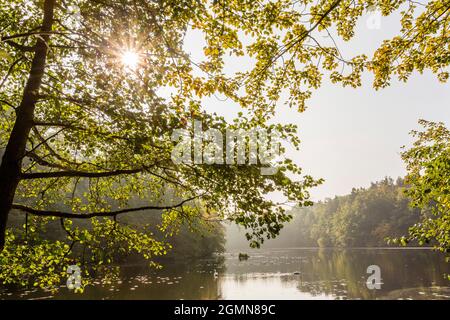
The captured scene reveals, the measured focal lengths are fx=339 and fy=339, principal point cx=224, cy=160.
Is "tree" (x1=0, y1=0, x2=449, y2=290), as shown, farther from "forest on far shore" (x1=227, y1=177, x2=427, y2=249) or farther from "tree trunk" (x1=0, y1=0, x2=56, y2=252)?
"forest on far shore" (x1=227, y1=177, x2=427, y2=249)

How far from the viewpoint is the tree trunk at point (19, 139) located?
7.20 m

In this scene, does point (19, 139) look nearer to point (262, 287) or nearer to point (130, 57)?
point (130, 57)

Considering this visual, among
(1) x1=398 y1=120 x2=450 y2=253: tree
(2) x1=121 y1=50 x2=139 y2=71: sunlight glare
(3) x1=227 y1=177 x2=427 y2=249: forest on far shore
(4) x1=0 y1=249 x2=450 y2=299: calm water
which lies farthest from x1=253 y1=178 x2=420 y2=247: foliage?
(2) x1=121 y1=50 x2=139 y2=71: sunlight glare

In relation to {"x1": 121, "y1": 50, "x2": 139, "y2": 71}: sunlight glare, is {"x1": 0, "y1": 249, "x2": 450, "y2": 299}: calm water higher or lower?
lower

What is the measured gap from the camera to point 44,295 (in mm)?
30281

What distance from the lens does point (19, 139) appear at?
7676mm

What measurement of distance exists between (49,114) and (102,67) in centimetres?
261

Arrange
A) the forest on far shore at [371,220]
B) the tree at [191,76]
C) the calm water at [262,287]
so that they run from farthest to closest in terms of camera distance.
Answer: the forest on far shore at [371,220] < the calm water at [262,287] < the tree at [191,76]

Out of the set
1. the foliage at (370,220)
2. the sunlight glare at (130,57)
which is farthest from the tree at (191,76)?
the foliage at (370,220)

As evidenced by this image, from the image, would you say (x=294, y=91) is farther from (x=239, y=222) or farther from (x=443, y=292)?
(x=443, y=292)

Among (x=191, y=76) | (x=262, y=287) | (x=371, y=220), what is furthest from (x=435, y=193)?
(x=371, y=220)

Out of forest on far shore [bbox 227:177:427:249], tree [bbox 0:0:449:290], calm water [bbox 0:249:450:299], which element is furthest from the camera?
forest on far shore [bbox 227:177:427:249]

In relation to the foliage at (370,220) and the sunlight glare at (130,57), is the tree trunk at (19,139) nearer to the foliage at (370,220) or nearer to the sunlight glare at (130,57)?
the sunlight glare at (130,57)

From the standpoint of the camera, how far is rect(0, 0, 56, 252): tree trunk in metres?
7.20
